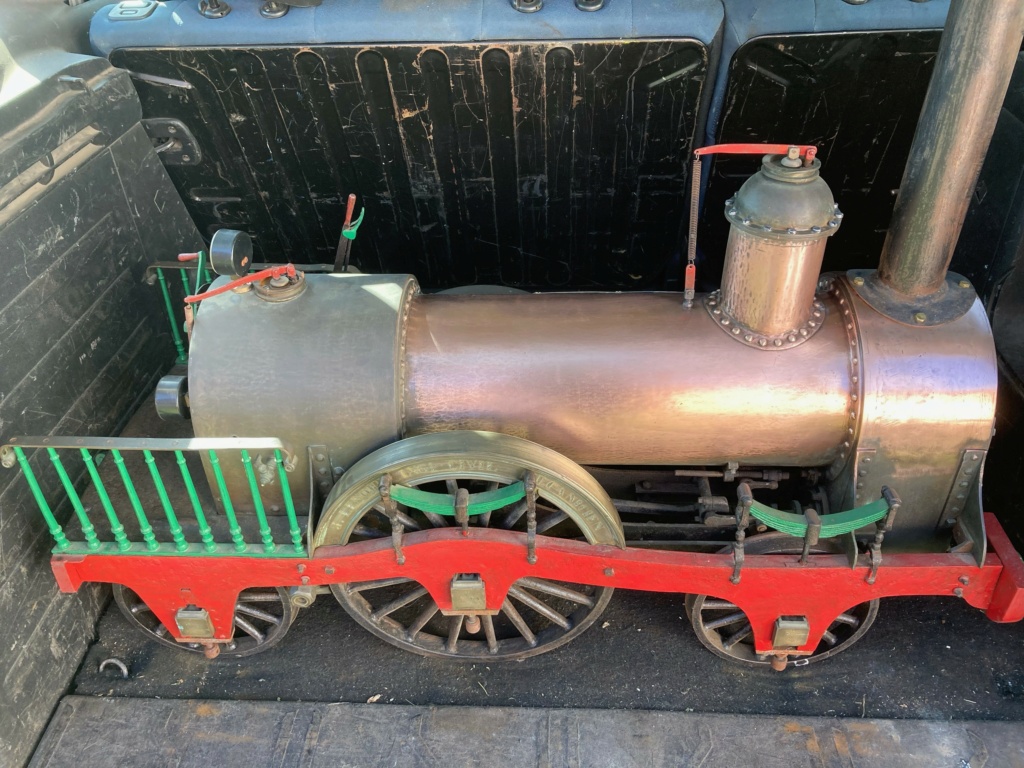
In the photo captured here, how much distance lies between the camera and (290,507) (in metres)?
2.91

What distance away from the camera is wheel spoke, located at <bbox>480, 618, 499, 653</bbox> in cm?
339

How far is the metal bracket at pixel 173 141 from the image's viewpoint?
12.6 ft

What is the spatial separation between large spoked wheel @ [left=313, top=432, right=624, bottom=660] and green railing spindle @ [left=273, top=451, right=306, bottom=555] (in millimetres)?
61

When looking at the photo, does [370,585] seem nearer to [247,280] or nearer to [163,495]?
[163,495]

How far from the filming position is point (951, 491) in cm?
311

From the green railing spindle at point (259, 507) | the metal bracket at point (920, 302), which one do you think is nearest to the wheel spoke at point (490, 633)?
the green railing spindle at point (259, 507)

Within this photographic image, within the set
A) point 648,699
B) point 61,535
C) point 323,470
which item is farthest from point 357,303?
point 648,699

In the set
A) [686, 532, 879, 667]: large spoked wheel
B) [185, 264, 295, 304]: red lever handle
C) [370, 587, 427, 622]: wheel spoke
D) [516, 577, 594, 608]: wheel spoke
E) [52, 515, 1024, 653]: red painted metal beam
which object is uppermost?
[185, 264, 295, 304]: red lever handle

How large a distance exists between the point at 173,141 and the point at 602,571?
2.78 m

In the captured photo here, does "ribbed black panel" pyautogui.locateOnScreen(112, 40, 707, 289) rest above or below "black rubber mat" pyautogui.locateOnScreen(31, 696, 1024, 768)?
above

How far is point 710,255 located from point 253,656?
9.75 ft

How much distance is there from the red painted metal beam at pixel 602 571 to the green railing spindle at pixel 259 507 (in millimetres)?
75

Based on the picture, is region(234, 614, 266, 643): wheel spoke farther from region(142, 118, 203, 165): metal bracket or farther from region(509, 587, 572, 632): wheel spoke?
region(142, 118, 203, 165): metal bracket

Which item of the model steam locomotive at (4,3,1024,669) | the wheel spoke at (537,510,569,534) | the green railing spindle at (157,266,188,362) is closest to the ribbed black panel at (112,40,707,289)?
the green railing spindle at (157,266,188,362)
